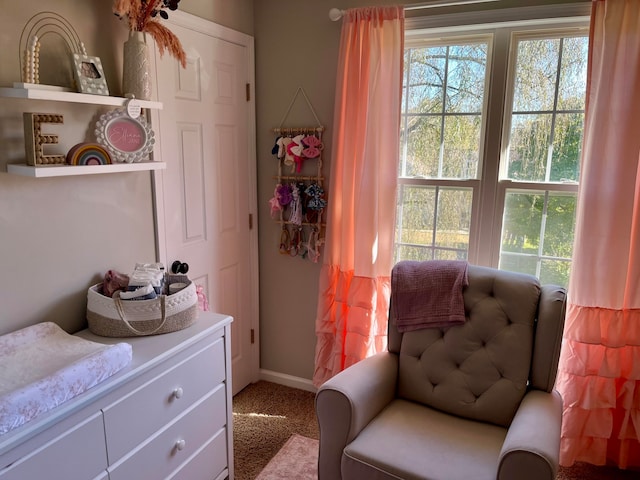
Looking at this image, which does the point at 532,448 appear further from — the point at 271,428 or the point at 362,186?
the point at 271,428

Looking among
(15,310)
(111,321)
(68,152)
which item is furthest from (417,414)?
(68,152)

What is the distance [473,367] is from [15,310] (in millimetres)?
1715

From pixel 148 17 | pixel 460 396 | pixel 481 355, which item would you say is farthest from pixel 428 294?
pixel 148 17

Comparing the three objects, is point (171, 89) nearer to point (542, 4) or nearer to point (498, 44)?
point (498, 44)

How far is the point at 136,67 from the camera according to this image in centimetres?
178

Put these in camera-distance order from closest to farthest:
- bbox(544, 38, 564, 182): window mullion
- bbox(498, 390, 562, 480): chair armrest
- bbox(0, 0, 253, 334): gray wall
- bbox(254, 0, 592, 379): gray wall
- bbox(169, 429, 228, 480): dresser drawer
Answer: bbox(498, 390, 562, 480): chair armrest → bbox(0, 0, 253, 334): gray wall → bbox(169, 429, 228, 480): dresser drawer → bbox(544, 38, 564, 182): window mullion → bbox(254, 0, 592, 379): gray wall

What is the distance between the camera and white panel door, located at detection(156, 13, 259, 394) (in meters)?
2.18

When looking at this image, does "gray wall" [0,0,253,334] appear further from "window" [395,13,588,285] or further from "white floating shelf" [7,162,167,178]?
"window" [395,13,588,285]

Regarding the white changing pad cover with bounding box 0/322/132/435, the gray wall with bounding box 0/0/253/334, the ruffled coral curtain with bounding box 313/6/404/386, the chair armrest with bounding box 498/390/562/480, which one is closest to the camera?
the white changing pad cover with bounding box 0/322/132/435

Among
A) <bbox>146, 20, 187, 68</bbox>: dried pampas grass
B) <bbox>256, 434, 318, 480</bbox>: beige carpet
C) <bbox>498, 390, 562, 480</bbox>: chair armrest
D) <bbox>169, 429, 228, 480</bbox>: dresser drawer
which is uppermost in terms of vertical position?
<bbox>146, 20, 187, 68</bbox>: dried pampas grass

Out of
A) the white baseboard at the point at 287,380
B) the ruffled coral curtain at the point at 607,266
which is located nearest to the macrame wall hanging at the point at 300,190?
the white baseboard at the point at 287,380

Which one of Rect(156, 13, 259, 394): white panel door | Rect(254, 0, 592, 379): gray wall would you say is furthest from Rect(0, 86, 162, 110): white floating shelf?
Rect(254, 0, 592, 379): gray wall

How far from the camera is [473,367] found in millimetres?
1892

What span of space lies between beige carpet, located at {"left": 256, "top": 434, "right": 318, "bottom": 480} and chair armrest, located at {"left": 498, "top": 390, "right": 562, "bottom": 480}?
40.4 inches
